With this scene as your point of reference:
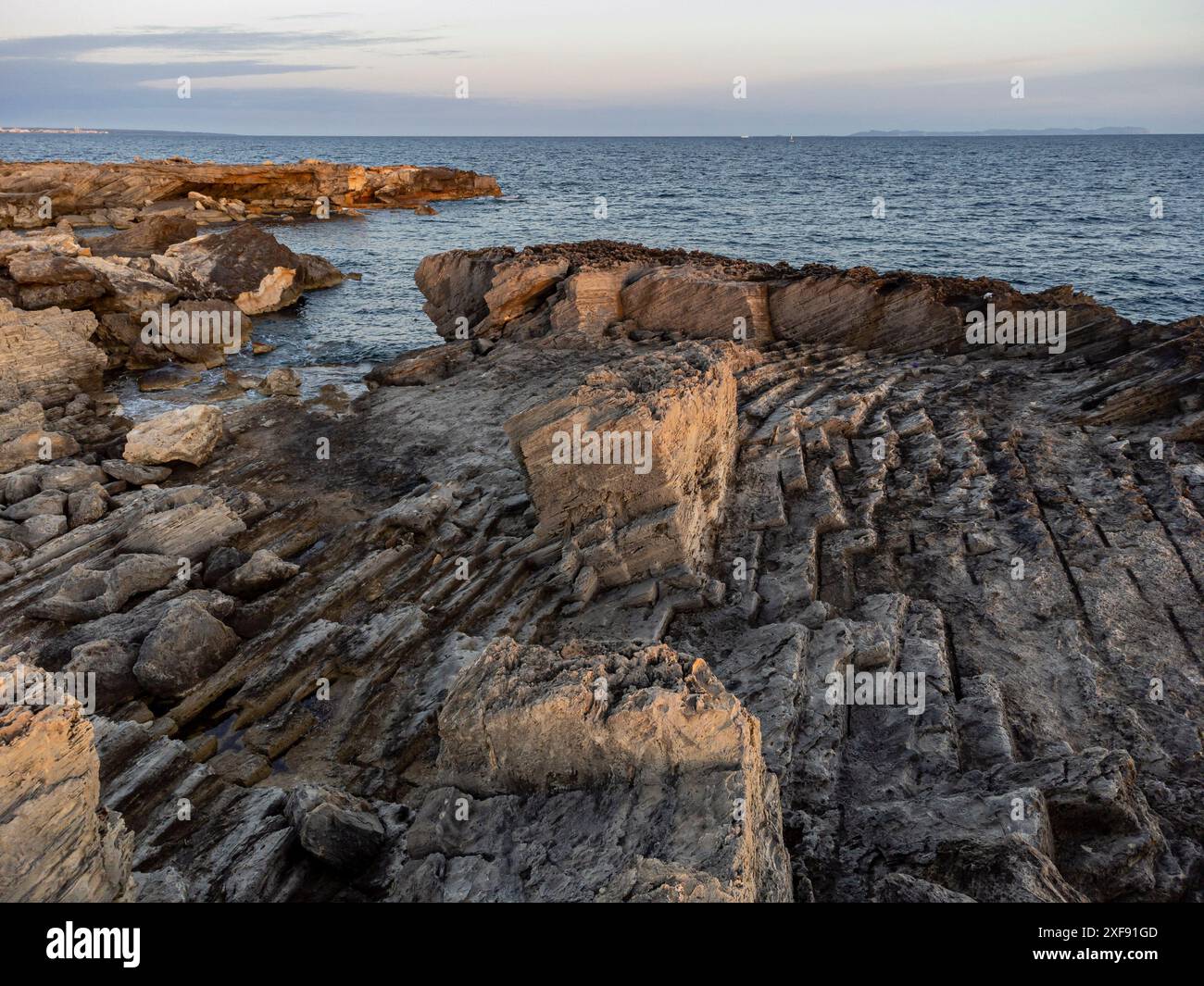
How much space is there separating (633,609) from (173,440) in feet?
38.8

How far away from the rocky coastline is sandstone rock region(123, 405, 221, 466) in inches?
2.8

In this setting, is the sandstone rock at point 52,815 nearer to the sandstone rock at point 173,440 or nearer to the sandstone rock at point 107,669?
the sandstone rock at point 107,669

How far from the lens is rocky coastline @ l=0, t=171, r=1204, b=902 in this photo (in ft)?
22.0

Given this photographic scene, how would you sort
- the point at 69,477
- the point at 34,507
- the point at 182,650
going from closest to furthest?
the point at 182,650 → the point at 34,507 → the point at 69,477

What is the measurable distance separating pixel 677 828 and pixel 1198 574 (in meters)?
9.71

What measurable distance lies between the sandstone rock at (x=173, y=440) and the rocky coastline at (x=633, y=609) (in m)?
0.07

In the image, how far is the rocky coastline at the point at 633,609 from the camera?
6707mm

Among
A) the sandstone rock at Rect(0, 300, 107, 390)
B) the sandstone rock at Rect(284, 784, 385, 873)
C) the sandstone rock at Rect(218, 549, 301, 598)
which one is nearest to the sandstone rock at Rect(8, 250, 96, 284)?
the sandstone rock at Rect(0, 300, 107, 390)

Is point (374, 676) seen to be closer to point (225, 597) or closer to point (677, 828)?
point (225, 597)

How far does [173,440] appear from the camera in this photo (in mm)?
17812

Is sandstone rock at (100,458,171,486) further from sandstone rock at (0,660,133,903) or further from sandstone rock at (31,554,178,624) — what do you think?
sandstone rock at (0,660,133,903)

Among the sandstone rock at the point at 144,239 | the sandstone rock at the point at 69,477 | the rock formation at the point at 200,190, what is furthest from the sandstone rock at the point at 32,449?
the rock formation at the point at 200,190

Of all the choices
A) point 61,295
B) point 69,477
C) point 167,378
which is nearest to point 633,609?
point 69,477

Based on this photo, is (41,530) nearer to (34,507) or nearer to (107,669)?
(34,507)
